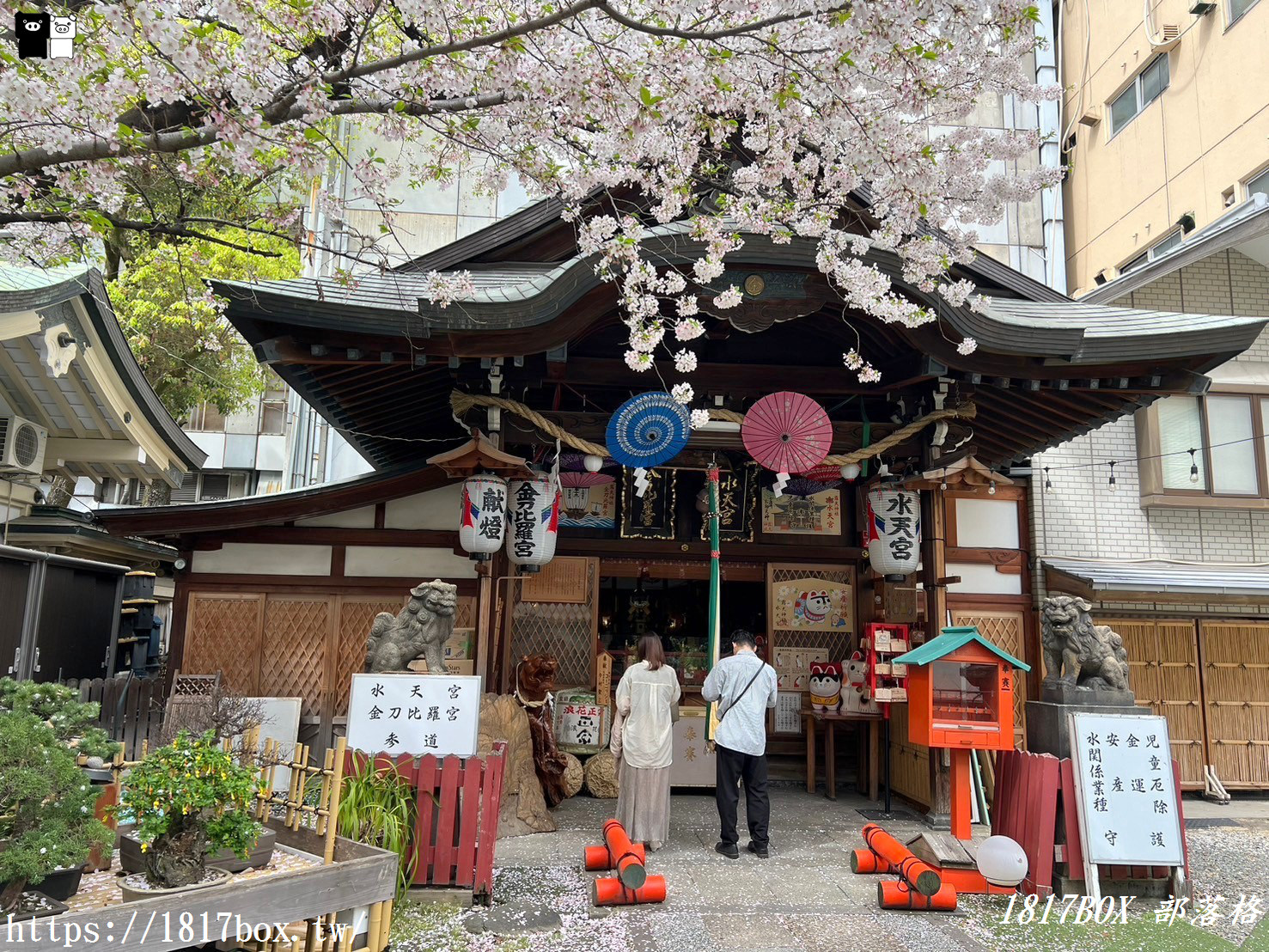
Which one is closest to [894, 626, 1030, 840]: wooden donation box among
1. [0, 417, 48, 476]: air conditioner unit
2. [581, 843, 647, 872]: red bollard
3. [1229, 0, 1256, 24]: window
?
[581, 843, 647, 872]: red bollard

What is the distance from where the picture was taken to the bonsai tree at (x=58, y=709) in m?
4.13

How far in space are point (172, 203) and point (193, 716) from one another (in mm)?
10135

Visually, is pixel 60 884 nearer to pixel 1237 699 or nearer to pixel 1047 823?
pixel 1047 823

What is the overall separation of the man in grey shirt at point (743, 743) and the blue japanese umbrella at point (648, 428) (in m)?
2.12

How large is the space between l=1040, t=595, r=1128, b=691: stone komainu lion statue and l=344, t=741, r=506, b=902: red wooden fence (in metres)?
4.52

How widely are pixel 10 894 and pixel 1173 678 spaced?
11838 millimetres

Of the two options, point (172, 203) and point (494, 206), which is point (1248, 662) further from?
point (172, 203)

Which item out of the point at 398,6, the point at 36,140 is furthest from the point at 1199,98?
the point at 36,140

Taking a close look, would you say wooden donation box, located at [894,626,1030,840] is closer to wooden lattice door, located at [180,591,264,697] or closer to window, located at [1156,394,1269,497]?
window, located at [1156,394,1269,497]

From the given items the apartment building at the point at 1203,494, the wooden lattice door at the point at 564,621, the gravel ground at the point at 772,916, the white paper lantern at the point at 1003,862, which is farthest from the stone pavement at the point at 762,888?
the apartment building at the point at 1203,494

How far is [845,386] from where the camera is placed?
9359 mm

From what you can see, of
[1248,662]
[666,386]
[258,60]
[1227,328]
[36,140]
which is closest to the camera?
[258,60]

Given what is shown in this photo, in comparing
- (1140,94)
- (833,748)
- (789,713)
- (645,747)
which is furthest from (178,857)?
(1140,94)

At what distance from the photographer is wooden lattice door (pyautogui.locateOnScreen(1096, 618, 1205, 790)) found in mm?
10531
